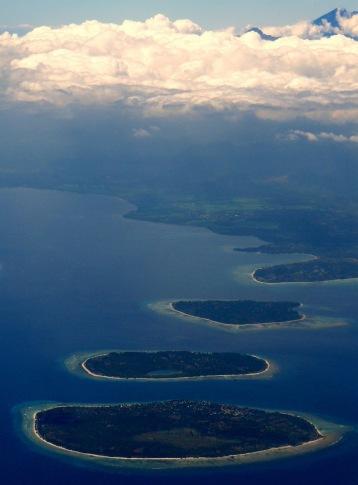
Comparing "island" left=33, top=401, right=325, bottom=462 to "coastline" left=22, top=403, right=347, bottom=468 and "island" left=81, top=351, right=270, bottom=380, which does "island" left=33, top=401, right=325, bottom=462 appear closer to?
"coastline" left=22, top=403, right=347, bottom=468

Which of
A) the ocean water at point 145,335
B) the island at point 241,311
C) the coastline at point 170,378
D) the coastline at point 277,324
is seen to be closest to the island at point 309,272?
the ocean water at point 145,335

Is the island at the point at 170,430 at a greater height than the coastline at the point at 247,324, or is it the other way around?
the coastline at the point at 247,324

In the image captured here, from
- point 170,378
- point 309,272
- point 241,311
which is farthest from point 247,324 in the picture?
point 309,272

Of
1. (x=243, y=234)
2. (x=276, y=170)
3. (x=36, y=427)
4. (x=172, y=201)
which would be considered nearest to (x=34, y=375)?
(x=36, y=427)

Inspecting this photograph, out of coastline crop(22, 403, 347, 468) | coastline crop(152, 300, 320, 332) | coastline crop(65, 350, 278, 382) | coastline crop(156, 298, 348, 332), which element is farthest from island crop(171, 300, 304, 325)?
coastline crop(22, 403, 347, 468)

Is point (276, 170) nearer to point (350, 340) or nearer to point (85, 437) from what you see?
point (350, 340)

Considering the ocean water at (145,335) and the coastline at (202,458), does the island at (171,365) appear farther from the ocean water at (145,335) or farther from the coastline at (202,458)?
the coastline at (202,458)
